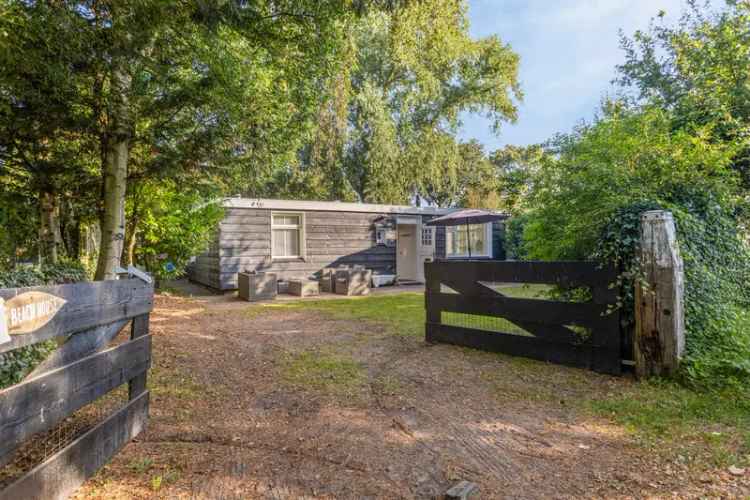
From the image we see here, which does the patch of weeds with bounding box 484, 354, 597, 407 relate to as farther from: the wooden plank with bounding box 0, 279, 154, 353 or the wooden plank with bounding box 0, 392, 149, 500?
the wooden plank with bounding box 0, 279, 154, 353

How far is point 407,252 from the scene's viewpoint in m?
12.4

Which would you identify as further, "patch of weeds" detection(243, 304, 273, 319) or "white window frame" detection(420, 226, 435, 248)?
"white window frame" detection(420, 226, 435, 248)

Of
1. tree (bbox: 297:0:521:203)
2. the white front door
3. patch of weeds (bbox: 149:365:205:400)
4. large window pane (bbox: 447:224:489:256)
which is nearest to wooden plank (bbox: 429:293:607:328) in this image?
patch of weeds (bbox: 149:365:205:400)

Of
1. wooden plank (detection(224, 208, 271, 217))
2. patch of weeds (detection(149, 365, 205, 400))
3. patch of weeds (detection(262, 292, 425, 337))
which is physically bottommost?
patch of weeds (detection(149, 365, 205, 400))

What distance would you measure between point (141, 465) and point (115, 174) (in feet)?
12.0

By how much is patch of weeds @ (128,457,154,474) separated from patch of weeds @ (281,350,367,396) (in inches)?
53.3

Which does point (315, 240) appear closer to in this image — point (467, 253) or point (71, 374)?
point (467, 253)

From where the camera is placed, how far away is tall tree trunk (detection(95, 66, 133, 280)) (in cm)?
403

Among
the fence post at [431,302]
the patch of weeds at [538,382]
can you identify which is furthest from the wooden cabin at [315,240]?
the patch of weeds at [538,382]

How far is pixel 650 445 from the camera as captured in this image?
2270 mm

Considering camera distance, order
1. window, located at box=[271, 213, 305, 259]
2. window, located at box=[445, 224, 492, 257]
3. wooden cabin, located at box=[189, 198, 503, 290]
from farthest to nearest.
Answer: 1. window, located at box=[445, 224, 492, 257]
2. window, located at box=[271, 213, 305, 259]
3. wooden cabin, located at box=[189, 198, 503, 290]

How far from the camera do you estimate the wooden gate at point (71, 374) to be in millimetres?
1349

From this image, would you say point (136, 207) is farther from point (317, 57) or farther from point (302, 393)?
point (302, 393)

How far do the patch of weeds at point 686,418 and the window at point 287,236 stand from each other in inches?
330
